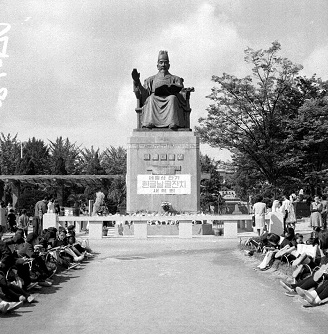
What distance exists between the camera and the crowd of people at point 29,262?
27.5 ft

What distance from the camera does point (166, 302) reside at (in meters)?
8.75

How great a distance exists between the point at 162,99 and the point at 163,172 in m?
3.47

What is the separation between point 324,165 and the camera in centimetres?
4028

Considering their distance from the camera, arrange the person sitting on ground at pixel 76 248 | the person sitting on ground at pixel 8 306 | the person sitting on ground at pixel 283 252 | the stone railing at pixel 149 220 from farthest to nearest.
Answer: the stone railing at pixel 149 220, the person sitting on ground at pixel 76 248, the person sitting on ground at pixel 283 252, the person sitting on ground at pixel 8 306

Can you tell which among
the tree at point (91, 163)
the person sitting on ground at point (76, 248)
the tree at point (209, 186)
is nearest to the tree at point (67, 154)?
the tree at point (91, 163)

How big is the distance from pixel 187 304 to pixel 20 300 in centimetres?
249

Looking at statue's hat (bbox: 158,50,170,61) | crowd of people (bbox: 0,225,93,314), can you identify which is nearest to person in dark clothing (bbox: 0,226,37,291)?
crowd of people (bbox: 0,225,93,314)

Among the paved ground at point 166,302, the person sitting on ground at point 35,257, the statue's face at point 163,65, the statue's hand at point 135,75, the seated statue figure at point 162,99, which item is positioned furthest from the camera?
the statue's face at point 163,65

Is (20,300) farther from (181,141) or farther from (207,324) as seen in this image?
(181,141)

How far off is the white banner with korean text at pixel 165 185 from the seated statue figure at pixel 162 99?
233cm

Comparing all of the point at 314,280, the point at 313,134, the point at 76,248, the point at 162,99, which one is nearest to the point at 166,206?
the point at 162,99

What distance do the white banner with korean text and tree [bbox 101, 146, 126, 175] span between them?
4001cm

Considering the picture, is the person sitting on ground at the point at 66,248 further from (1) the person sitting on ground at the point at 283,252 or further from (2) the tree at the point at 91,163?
(2) the tree at the point at 91,163

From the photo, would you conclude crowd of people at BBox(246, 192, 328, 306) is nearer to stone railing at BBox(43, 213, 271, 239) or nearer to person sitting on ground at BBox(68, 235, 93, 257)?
person sitting on ground at BBox(68, 235, 93, 257)
